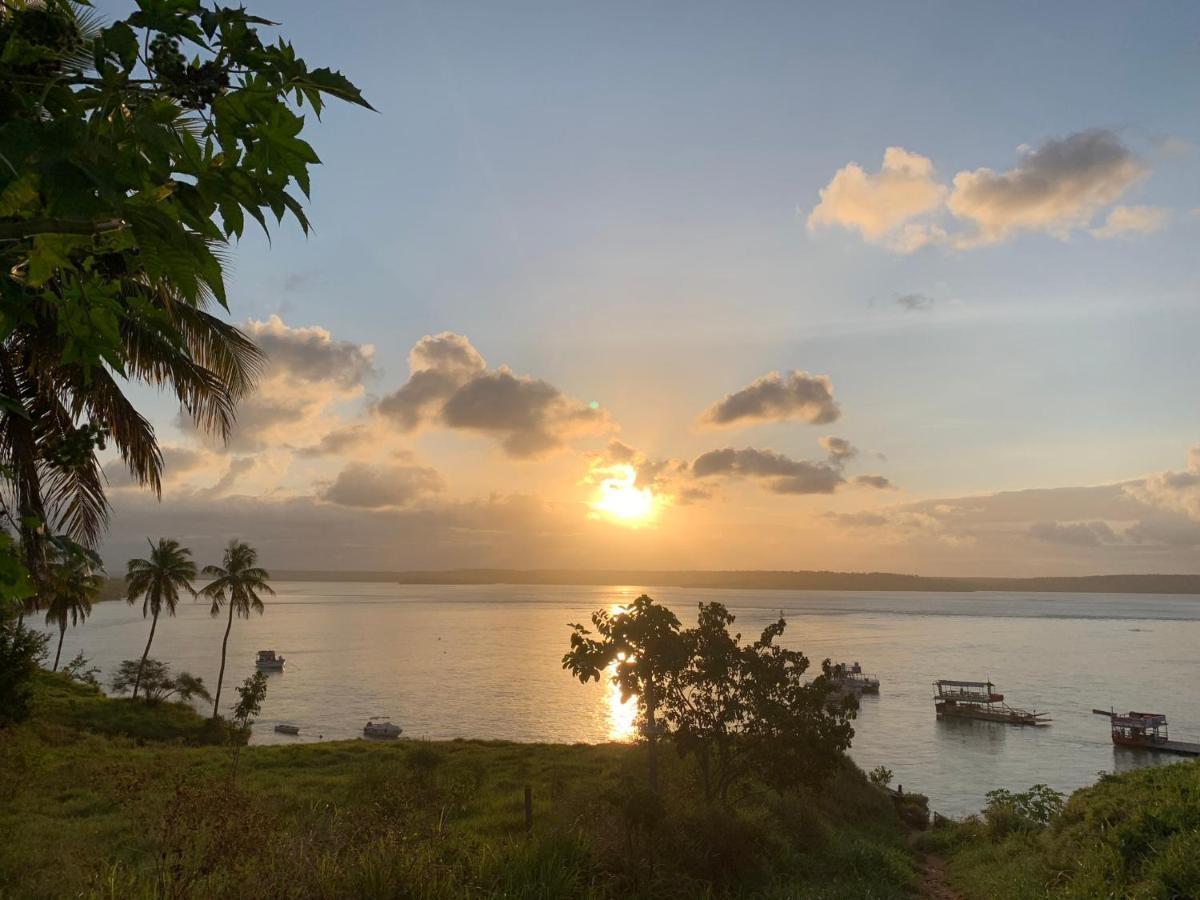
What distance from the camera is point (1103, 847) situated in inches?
652

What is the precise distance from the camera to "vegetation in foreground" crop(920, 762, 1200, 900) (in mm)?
13859

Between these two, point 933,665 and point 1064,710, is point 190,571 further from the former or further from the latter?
point 933,665

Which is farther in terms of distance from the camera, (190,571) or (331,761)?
(190,571)

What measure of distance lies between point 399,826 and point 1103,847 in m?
16.2

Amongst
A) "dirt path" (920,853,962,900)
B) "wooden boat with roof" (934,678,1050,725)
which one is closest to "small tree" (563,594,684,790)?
"dirt path" (920,853,962,900)

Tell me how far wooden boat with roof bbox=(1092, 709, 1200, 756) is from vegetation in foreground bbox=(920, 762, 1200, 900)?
Answer: 48.4 m

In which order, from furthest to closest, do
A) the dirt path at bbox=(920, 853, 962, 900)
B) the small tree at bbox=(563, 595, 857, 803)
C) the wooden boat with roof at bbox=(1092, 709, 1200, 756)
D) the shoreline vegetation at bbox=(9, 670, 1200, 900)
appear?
the wooden boat with roof at bbox=(1092, 709, 1200, 756), the small tree at bbox=(563, 595, 857, 803), the dirt path at bbox=(920, 853, 962, 900), the shoreline vegetation at bbox=(9, 670, 1200, 900)

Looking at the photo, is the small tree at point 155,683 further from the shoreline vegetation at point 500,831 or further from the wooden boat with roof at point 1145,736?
the wooden boat with roof at point 1145,736

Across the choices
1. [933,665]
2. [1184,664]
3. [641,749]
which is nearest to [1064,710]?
[933,665]

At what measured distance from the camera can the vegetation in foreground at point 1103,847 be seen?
45.5 ft

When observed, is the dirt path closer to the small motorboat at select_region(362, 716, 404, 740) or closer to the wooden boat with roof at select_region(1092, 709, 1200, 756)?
the small motorboat at select_region(362, 716, 404, 740)

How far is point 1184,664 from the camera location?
123 meters

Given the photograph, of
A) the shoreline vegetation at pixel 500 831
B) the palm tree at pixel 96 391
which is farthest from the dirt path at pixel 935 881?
the palm tree at pixel 96 391

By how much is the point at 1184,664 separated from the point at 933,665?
41279mm
